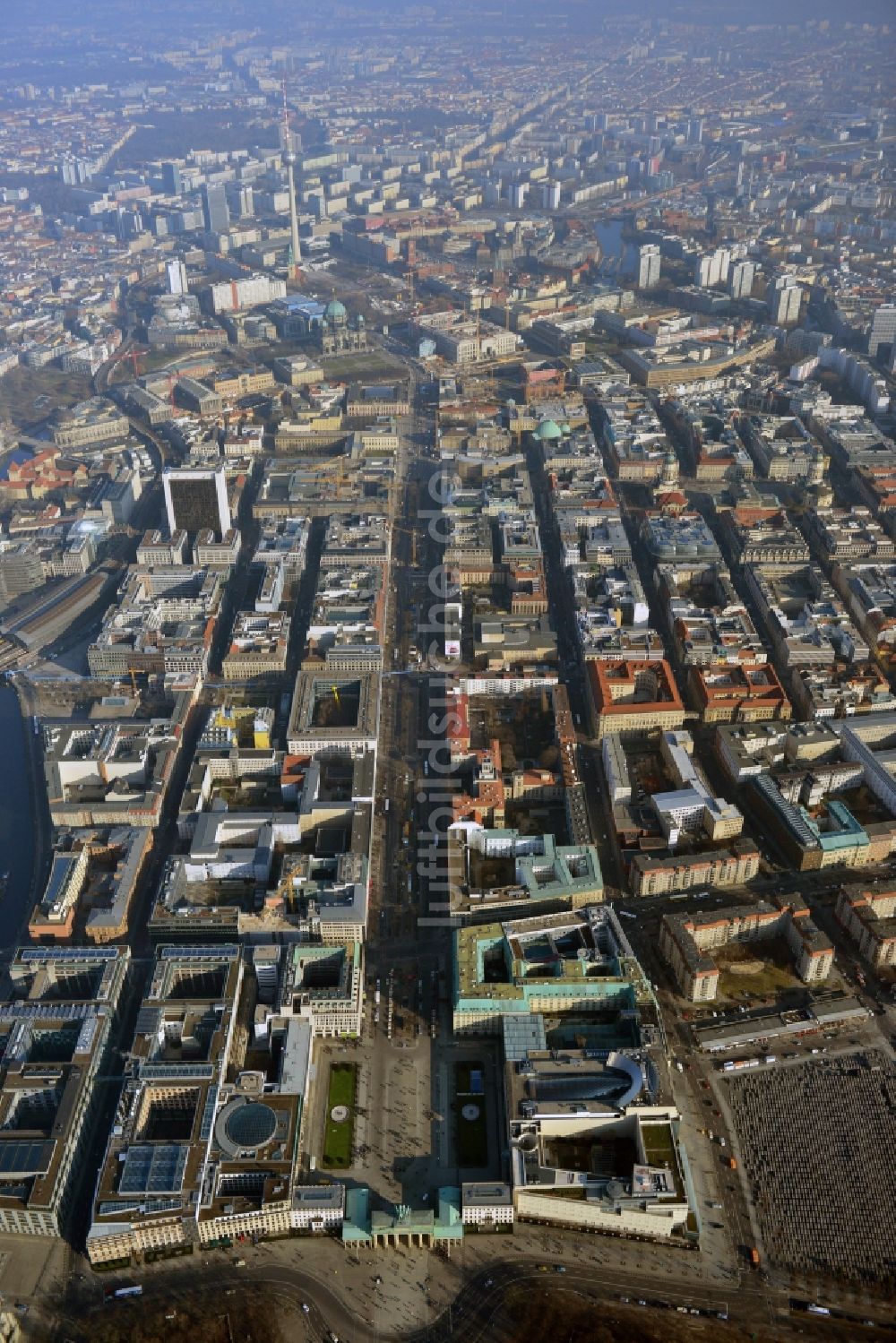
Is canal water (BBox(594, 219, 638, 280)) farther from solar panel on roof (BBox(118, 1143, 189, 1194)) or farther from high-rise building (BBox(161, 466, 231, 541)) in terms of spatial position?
solar panel on roof (BBox(118, 1143, 189, 1194))

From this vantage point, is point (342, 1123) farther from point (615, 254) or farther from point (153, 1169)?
point (615, 254)

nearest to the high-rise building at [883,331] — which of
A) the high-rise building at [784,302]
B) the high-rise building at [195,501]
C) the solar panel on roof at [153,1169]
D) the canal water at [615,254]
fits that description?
the high-rise building at [784,302]

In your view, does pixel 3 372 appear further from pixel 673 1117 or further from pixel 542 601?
pixel 673 1117

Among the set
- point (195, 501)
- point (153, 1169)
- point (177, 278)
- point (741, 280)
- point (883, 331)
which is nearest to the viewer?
point (153, 1169)

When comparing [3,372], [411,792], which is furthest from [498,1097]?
[3,372]

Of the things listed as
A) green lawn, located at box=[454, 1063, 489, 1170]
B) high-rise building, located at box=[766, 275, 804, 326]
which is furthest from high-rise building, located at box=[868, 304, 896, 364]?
green lawn, located at box=[454, 1063, 489, 1170]

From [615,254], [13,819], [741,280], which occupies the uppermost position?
[615,254]

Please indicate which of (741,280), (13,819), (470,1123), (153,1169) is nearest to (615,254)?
(741,280)
